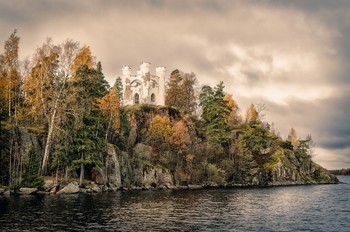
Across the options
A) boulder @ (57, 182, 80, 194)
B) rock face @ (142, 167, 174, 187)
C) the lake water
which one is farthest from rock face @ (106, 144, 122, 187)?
the lake water

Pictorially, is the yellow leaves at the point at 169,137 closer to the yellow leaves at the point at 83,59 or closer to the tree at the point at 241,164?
the tree at the point at 241,164

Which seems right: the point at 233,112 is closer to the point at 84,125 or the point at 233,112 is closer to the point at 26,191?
the point at 84,125

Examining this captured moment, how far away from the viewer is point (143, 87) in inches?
4082

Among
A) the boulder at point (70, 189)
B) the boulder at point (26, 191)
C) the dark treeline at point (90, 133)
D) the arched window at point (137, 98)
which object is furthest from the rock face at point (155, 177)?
the arched window at point (137, 98)

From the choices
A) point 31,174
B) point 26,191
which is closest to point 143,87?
point 31,174

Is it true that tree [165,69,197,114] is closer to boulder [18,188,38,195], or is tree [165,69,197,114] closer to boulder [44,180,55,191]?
boulder [44,180,55,191]

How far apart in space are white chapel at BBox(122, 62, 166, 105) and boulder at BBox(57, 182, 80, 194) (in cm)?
5193

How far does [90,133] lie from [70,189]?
11452 millimetres

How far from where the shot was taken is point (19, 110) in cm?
5775

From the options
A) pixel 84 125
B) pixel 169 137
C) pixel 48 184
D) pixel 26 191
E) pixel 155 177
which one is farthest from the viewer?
pixel 169 137

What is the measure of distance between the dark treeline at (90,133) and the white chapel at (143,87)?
24.3 feet

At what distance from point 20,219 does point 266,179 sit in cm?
8273

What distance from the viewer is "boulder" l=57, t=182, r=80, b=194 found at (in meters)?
50.1

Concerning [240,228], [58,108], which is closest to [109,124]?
[58,108]
